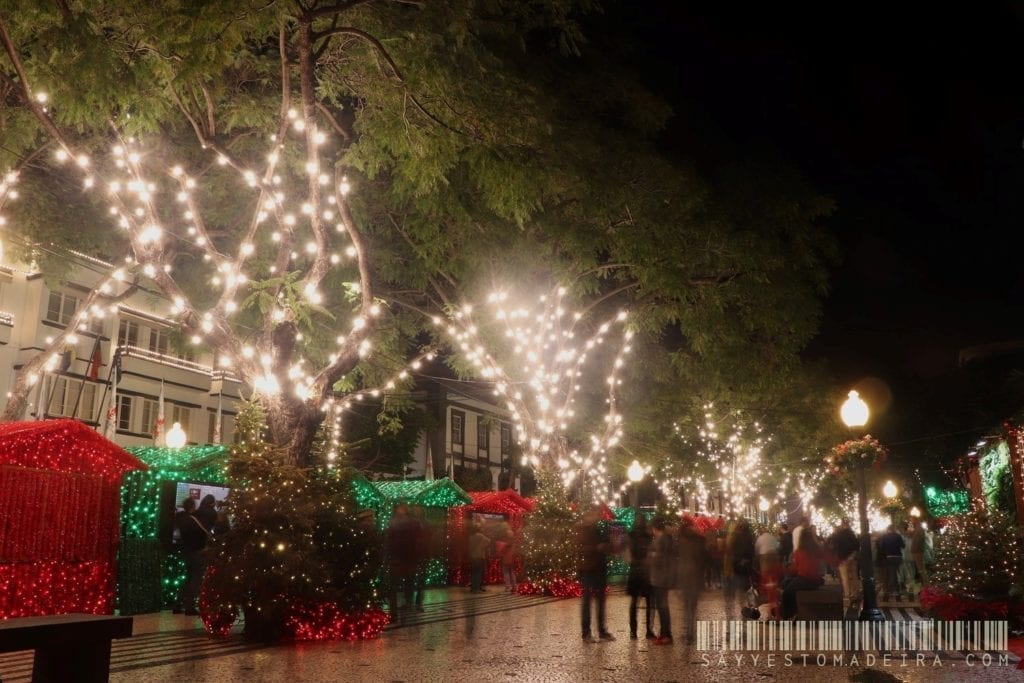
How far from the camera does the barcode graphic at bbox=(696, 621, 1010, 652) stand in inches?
398

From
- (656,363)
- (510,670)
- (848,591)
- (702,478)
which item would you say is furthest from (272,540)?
(702,478)

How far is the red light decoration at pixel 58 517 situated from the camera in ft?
34.6

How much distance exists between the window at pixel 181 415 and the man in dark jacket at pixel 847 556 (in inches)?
1132

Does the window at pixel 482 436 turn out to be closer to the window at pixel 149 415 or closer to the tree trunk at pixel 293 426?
the window at pixel 149 415

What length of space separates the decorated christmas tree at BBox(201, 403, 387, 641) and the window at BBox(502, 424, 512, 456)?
45.6 metres

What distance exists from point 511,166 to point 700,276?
8319 mm

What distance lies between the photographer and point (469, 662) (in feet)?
28.4

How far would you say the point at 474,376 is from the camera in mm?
23172

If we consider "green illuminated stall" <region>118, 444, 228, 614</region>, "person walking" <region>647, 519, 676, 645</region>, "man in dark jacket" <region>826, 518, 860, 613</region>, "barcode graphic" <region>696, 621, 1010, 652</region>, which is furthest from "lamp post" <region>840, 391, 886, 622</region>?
"green illuminated stall" <region>118, 444, 228, 614</region>

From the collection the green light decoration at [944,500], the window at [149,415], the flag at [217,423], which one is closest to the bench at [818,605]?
the green light decoration at [944,500]

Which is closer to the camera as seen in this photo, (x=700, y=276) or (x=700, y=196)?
(x=700, y=196)

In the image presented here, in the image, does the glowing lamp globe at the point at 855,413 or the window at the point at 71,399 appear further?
the window at the point at 71,399

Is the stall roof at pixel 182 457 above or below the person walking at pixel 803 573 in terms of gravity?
above

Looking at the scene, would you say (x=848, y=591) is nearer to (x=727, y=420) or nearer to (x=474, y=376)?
(x=474, y=376)
